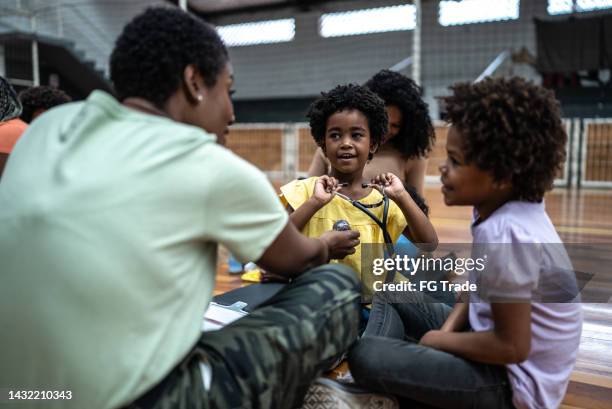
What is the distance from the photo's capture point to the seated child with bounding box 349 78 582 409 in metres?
0.99

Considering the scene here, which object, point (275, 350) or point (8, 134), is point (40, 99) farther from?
point (275, 350)

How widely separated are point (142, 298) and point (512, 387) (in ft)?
2.57

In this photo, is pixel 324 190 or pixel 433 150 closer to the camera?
pixel 324 190

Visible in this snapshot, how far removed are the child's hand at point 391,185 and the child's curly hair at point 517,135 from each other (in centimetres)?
44

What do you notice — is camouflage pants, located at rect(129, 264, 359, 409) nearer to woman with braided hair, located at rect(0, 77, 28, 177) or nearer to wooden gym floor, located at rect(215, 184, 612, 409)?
wooden gym floor, located at rect(215, 184, 612, 409)

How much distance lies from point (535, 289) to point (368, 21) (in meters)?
11.0

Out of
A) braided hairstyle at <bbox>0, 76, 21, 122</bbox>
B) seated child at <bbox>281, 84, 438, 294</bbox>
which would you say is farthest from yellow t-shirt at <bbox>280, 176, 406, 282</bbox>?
braided hairstyle at <bbox>0, 76, 21, 122</bbox>

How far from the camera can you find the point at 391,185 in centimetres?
152

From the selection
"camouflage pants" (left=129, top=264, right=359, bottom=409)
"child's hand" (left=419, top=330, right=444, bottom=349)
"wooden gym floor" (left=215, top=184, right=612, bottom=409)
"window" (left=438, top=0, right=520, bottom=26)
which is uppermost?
"window" (left=438, top=0, right=520, bottom=26)

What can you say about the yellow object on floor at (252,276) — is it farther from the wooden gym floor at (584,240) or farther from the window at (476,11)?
the window at (476,11)

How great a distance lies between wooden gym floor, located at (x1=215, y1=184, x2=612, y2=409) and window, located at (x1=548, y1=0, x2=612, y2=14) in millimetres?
A: 3185

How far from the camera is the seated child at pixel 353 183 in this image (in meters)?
1.57

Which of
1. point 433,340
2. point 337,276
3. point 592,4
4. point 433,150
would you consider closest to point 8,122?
point 337,276

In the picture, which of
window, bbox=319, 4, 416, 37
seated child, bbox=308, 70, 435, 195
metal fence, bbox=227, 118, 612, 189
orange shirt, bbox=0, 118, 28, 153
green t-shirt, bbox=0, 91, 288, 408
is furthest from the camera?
window, bbox=319, 4, 416, 37
